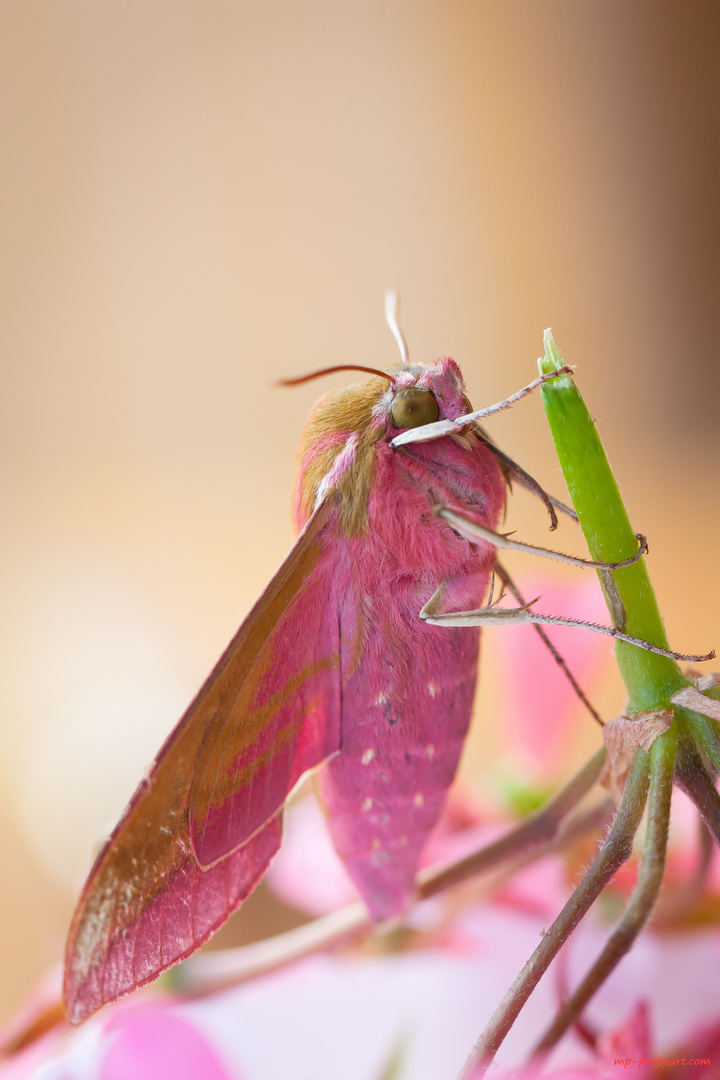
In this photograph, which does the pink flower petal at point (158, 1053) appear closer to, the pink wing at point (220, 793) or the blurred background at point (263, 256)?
the pink wing at point (220, 793)

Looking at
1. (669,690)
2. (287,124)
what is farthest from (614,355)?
(669,690)

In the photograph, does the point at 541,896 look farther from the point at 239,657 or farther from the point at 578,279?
the point at 578,279

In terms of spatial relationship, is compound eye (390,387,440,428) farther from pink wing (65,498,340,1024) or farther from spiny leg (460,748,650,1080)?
spiny leg (460,748,650,1080)

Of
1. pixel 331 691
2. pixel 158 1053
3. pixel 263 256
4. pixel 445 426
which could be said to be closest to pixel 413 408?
pixel 445 426

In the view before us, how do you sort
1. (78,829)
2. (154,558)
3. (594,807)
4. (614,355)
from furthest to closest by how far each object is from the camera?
(154,558), (614,355), (78,829), (594,807)

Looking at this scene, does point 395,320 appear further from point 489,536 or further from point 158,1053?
point 158,1053

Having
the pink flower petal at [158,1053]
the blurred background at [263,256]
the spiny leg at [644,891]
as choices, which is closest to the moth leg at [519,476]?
the spiny leg at [644,891]
